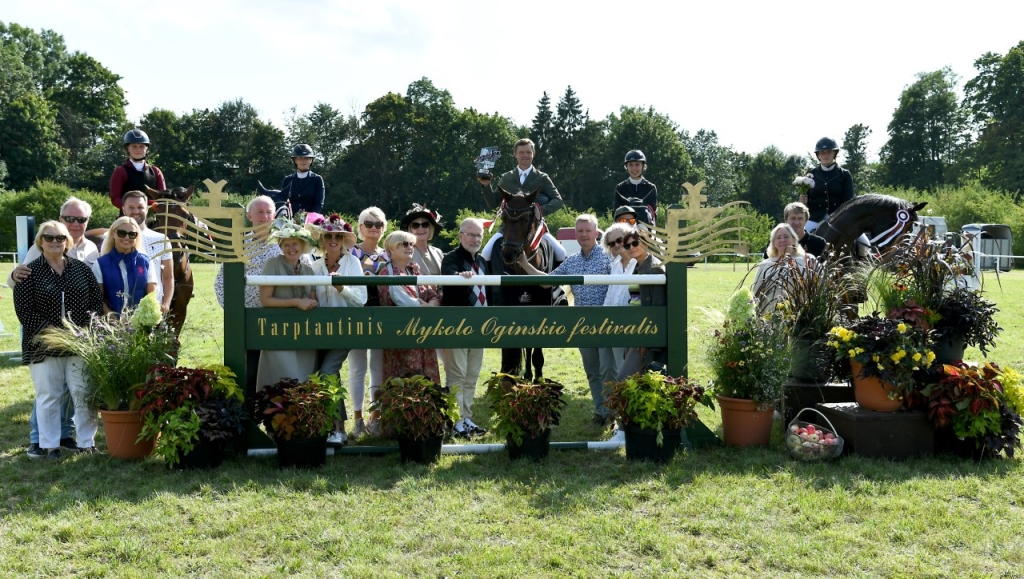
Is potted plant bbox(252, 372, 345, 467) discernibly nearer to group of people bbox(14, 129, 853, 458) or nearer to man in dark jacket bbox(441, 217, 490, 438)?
group of people bbox(14, 129, 853, 458)

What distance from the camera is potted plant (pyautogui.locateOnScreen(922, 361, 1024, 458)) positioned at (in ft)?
14.7

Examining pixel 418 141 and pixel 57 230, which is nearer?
pixel 57 230

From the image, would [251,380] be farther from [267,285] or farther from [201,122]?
[201,122]

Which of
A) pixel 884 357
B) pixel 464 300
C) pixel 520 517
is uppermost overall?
pixel 464 300

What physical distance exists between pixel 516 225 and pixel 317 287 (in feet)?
5.17

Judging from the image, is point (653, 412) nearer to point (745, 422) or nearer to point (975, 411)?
point (745, 422)

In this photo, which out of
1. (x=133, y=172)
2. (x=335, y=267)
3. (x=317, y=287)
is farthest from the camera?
(x=133, y=172)

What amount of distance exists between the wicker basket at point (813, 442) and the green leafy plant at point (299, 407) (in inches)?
110

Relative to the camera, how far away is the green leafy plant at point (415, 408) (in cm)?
453

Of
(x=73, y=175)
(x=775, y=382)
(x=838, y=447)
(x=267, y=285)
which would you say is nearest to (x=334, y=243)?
(x=267, y=285)

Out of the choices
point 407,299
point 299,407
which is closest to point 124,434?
point 299,407

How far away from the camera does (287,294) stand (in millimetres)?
4953

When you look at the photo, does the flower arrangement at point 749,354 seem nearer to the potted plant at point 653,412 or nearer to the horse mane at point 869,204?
the potted plant at point 653,412

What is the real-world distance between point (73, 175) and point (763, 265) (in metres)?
53.0
